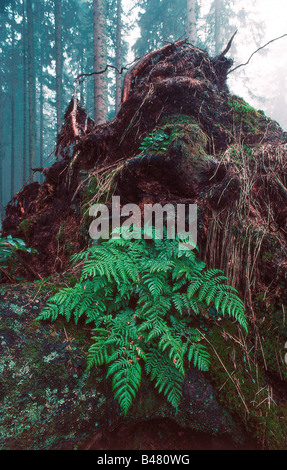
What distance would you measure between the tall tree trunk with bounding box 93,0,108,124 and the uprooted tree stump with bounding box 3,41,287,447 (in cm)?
397

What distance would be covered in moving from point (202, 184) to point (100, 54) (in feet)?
26.1

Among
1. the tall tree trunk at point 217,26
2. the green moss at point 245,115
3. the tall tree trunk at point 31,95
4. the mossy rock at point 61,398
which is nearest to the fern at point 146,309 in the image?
the mossy rock at point 61,398

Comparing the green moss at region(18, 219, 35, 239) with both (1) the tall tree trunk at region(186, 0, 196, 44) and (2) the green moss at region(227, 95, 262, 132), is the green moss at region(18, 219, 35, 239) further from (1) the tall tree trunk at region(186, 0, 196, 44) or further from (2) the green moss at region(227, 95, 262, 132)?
(1) the tall tree trunk at region(186, 0, 196, 44)

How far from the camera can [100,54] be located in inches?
→ 302

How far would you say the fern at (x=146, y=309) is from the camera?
59.4 inches

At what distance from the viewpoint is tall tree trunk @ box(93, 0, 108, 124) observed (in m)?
7.63

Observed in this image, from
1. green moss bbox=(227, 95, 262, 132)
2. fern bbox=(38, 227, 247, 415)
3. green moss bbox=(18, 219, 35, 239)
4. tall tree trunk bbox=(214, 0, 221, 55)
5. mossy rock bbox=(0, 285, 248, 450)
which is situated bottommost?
mossy rock bbox=(0, 285, 248, 450)

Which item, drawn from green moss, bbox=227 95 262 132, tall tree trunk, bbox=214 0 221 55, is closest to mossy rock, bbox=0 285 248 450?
green moss, bbox=227 95 262 132

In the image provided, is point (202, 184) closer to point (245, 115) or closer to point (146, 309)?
point (146, 309)

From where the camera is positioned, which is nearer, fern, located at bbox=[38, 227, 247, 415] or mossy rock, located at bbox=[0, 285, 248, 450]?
mossy rock, located at bbox=[0, 285, 248, 450]

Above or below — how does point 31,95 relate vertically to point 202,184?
above

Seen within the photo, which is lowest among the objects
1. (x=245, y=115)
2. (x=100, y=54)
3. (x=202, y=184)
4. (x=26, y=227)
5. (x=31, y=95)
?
(x=26, y=227)

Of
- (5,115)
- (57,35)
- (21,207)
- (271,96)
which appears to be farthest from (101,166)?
(271,96)

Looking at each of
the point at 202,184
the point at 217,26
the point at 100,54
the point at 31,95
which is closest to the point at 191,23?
the point at 100,54
